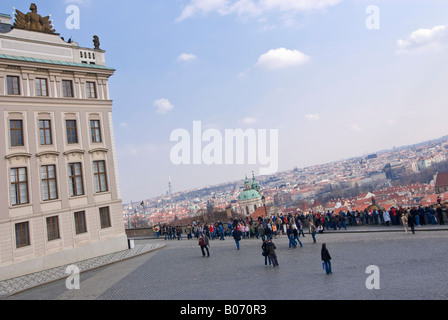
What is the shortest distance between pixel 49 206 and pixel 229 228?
16344 mm

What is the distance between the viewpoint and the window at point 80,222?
82.2 ft

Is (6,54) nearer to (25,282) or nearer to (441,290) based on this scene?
(25,282)

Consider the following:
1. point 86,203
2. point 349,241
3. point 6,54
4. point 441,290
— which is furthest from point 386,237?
Answer: point 6,54

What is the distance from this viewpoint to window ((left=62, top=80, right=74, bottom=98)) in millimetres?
26269

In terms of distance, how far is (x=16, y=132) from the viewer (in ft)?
76.6

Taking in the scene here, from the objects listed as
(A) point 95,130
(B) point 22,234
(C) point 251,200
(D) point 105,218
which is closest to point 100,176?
(D) point 105,218

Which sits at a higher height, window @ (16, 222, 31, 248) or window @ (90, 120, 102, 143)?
window @ (90, 120, 102, 143)

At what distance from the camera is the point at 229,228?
33.3 meters

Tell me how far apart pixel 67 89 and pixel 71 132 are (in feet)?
11.4

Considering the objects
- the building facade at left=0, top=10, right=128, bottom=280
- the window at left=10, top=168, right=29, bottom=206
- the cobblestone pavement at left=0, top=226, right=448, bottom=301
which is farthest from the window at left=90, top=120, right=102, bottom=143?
the cobblestone pavement at left=0, top=226, right=448, bottom=301

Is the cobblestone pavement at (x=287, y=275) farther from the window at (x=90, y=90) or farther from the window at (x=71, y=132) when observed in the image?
the window at (x=90, y=90)

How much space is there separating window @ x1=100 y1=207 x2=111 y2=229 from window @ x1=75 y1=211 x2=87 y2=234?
4.63ft

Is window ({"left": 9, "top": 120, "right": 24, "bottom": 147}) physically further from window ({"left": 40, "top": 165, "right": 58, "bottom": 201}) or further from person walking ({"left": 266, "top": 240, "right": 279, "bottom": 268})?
person walking ({"left": 266, "top": 240, "right": 279, "bottom": 268})
